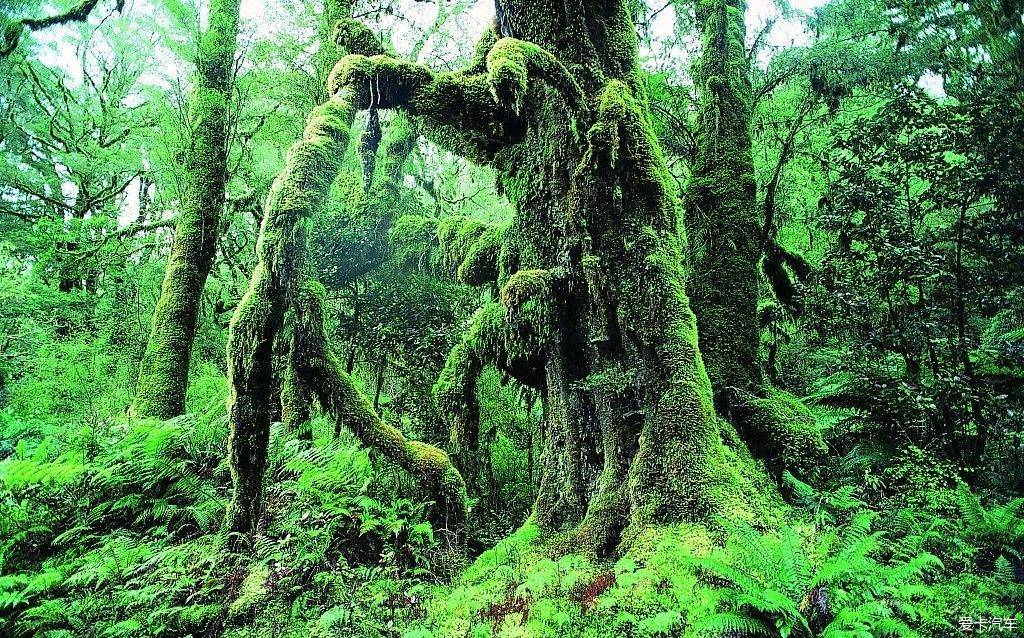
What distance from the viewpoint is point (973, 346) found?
642cm

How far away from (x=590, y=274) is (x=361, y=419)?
298cm

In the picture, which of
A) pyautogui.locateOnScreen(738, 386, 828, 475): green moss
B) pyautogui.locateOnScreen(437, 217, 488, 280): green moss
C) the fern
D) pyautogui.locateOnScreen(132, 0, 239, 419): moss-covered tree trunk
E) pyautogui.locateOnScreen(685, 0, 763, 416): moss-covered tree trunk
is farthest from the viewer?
pyautogui.locateOnScreen(132, 0, 239, 419): moss-covered tree trunk

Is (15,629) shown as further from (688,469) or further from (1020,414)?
(1020,414)

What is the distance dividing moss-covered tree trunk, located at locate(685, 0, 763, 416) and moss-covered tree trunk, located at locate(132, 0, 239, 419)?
858cm

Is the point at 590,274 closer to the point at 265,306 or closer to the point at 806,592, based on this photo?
the point at 265,306

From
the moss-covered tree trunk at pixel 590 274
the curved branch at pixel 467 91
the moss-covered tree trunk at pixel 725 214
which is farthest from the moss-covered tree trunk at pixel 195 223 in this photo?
the moss-covered tree trunk at pixel 725 214

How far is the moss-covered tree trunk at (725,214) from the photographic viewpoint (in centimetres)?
733

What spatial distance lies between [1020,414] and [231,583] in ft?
26.6

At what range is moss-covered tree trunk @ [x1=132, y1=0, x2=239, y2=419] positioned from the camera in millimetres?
9109

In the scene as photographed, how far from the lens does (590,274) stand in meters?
5.61

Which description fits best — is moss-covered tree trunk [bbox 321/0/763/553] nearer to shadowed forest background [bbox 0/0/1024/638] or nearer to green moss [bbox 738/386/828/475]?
shadowed forest background [bbox 0/0/1024/638]

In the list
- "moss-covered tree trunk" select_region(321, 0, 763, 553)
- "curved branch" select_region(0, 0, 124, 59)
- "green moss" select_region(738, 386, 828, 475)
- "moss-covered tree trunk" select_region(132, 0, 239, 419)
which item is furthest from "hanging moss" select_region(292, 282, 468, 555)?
"moss-covered tree trunk" select_region(132, 0, 239, 419)

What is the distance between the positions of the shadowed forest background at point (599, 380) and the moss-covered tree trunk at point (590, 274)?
3 centimetres

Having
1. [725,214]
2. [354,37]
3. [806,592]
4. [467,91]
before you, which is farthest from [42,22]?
[725,214]
